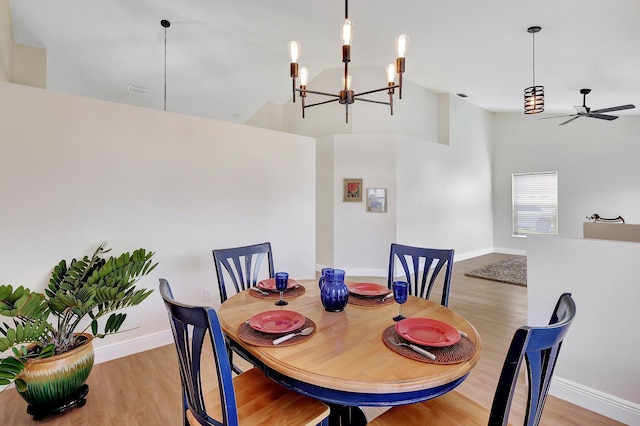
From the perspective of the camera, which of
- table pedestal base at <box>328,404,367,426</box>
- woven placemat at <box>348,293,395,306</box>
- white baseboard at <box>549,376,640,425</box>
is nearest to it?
table pedestal base at <box>328,404,367,426</box>

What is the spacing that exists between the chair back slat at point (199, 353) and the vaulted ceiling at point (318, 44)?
3.53 meters

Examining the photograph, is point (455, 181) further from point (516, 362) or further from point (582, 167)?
point (516, 362)

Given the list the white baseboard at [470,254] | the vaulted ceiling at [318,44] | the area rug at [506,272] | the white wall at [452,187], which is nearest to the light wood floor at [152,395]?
the area rug at [506,272]

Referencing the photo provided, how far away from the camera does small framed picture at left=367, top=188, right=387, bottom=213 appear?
5539 mm

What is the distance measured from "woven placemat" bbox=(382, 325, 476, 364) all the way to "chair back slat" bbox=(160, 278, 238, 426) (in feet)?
2.01

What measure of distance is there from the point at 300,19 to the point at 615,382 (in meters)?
4.47

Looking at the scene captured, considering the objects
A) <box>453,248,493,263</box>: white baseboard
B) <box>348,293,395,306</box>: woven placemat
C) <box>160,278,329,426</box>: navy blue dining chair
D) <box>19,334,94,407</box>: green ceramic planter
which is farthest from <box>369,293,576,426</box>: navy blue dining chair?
<box>453,248,493,263</box>: white baseboard

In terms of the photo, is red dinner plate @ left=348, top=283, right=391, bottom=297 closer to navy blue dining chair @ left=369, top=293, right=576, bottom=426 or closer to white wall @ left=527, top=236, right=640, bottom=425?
navy blue dining chair @ left=369, top=293, right=576, bottom=426

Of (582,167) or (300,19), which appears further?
(582,167)

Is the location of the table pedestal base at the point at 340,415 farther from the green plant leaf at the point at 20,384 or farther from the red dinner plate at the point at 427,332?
the green plant leaf at the point at 20,384

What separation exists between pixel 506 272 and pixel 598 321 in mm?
3994

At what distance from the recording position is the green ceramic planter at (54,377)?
5.89 ft

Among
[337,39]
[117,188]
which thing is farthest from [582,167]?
[117,188]

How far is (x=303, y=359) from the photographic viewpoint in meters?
1.13
